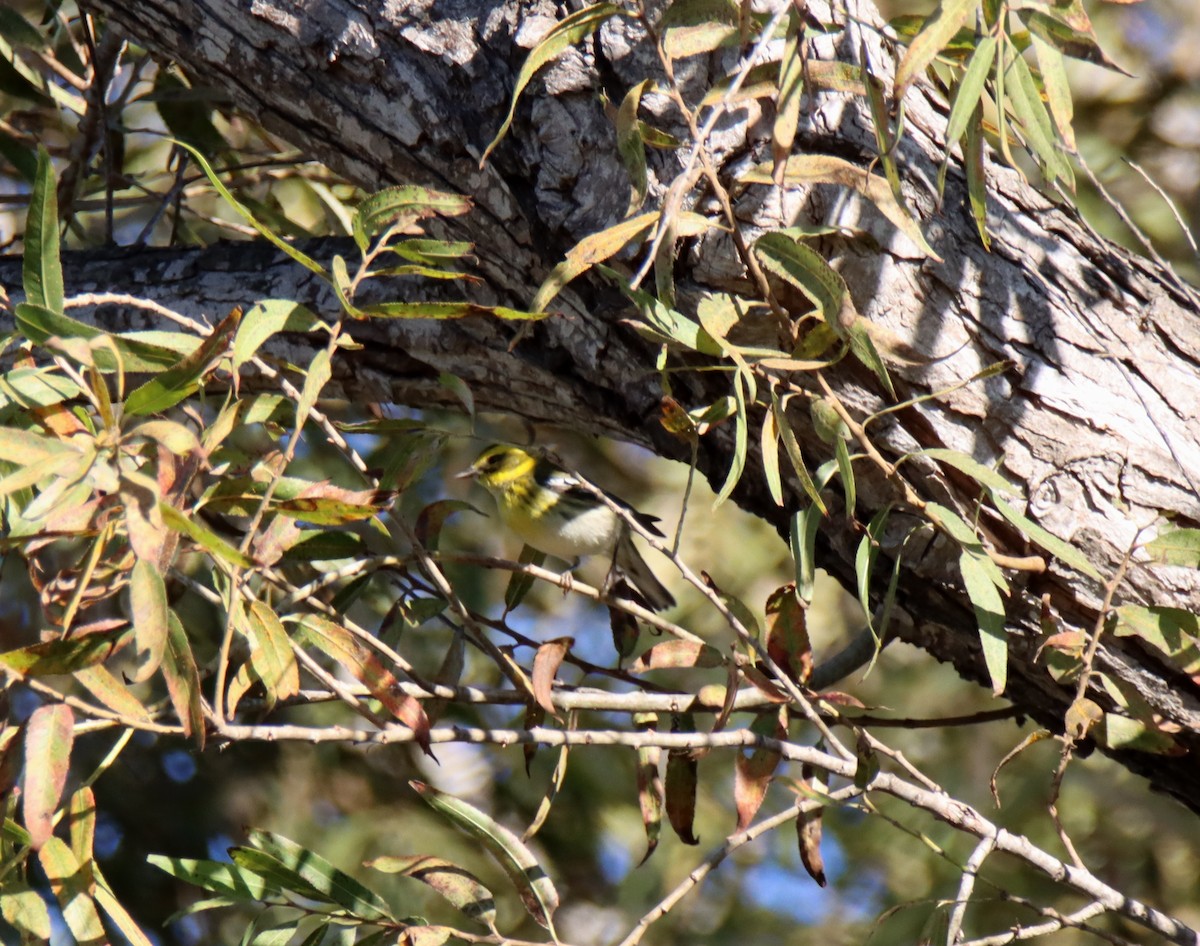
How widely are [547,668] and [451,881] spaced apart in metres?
0.31

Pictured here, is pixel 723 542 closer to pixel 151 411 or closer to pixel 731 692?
pixel 731 692

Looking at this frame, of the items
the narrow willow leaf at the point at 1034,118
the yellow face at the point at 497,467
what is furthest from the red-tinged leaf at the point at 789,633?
the yellow face at the point at 497,467

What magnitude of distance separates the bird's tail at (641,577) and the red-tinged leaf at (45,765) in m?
2.18

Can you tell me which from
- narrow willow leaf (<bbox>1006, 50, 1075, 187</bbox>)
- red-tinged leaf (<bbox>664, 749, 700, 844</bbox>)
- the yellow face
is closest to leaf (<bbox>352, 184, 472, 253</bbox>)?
narrow willow leaf (<bbox>1006, 50, 1075, 187</bbox>)

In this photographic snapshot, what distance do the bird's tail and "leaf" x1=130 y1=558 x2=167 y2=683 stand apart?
2331 mm

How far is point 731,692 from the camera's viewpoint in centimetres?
162

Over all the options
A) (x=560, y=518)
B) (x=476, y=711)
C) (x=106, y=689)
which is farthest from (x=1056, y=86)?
(x=476, y=711)

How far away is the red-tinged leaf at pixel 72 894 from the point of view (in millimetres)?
1490

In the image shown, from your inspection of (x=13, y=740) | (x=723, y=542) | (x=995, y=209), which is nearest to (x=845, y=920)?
(x=723, y=542)

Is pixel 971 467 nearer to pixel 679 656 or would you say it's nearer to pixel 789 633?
pixel 789 633

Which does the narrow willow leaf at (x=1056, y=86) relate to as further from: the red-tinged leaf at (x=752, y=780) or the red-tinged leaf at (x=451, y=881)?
the red-tinged leaf at (x=451, y=881)

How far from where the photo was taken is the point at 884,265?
1.76m

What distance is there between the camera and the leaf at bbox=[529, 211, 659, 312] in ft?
4.67

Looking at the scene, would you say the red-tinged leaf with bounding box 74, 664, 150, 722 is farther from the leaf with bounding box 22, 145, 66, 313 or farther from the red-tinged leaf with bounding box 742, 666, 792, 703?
the red-tinged leaf with bounding box 742, 666, 792, 703
